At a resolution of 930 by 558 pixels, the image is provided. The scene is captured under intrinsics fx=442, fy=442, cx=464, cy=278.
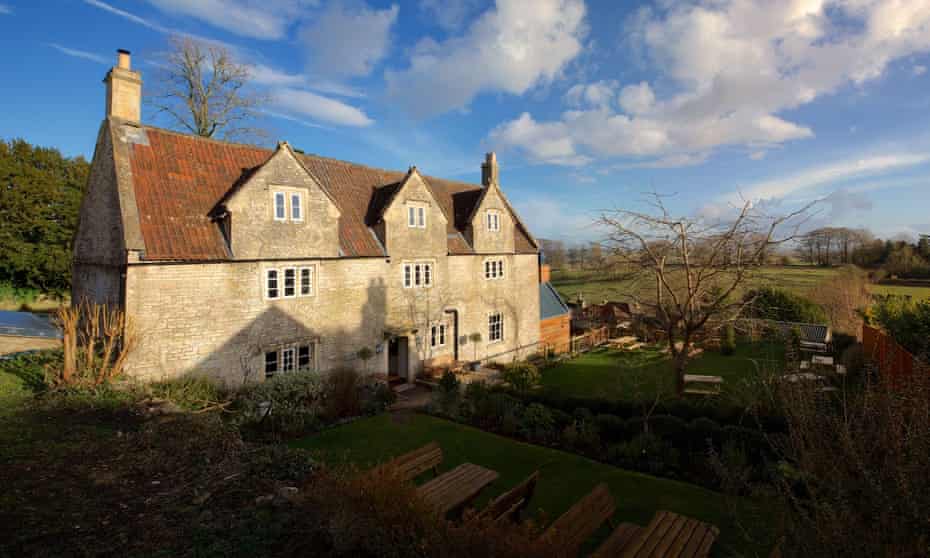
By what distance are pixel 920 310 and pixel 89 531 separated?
25.9 metres

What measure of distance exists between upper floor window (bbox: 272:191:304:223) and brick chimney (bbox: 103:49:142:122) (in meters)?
6.11

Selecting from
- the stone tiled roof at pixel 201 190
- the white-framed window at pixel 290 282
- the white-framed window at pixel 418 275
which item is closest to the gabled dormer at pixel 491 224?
the white-framed window at pixel 418 275

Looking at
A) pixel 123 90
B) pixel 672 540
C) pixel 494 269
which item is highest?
pixel 123 90

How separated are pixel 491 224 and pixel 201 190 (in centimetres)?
1484

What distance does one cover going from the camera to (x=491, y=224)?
85.7 ft

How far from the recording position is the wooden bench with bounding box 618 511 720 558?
5.69 metres

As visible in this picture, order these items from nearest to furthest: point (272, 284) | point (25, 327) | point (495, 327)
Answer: point (272, 284)
point (25, 327)
point (495, 327)

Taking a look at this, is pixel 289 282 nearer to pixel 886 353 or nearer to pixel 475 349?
pixel 475 349

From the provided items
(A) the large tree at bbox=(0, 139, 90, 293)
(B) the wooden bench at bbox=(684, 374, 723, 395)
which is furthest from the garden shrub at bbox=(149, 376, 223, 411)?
(A) the large tree at bbox=(0, 139, 90, 293)

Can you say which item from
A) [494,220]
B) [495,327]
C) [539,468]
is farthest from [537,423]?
[494,220]

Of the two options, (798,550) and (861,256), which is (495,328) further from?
(861,256)

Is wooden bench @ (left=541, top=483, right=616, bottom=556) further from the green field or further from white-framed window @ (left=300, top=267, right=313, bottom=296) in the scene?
white-framed window @ (left=300, top=267, right=313, bottom=296)

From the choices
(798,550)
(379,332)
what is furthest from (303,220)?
(798,550)

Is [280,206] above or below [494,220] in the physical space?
below
